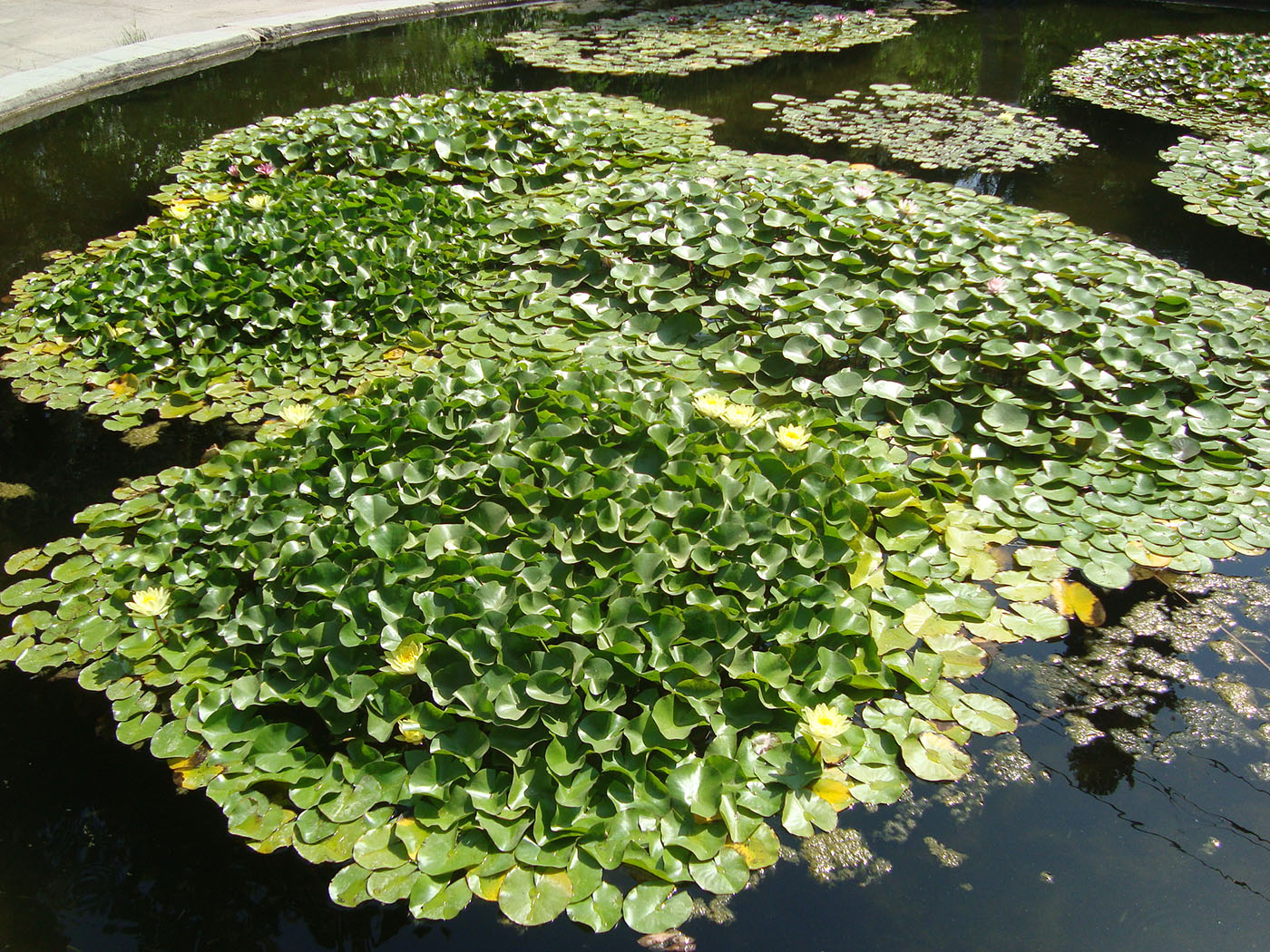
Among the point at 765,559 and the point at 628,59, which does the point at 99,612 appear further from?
the point at 628,59

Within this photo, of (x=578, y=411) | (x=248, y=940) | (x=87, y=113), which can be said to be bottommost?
(x=248, y=940)

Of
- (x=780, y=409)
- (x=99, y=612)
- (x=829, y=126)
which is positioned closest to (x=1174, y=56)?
(x=829, y=126)

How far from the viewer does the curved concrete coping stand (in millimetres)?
5695

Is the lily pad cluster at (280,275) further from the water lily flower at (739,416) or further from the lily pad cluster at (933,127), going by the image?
the lily pad cluster at (933,127)

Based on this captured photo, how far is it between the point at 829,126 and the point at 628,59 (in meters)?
2.15

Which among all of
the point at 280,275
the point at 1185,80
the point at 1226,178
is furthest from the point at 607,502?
the point at 1185,80

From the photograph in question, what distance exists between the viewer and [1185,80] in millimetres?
6176

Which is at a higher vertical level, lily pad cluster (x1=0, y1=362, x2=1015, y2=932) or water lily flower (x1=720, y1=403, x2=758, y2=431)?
water lily flower (x1=720, y1=403, x2=758, y2=431)

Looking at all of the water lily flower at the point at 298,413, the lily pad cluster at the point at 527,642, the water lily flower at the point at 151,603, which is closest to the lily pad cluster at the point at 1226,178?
the lily pad cluster at the point at 527,642

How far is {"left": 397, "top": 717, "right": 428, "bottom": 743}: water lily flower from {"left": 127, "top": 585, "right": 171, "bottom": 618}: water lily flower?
2.32 ft

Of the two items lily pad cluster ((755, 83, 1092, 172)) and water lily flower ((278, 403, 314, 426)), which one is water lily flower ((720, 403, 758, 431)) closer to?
water lily flower ((278, 403, 314, 426))

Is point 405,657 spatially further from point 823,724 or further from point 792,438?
point 792,438

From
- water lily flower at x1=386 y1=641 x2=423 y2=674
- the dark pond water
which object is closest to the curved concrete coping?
the dark pond water

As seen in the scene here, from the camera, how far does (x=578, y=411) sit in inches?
92.4
